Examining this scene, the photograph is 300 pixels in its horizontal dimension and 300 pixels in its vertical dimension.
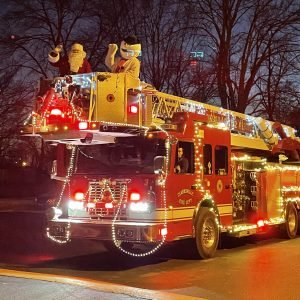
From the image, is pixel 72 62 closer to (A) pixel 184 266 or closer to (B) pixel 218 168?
(B) pixel 218 168

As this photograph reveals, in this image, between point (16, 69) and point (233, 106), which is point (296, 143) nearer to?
point (233, 106)

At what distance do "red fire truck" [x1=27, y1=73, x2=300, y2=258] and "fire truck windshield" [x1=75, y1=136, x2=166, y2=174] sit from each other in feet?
0.06

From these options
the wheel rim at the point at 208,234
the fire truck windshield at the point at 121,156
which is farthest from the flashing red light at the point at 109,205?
the wheel rim at the point at 208,234

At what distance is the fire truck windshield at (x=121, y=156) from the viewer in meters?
9.85

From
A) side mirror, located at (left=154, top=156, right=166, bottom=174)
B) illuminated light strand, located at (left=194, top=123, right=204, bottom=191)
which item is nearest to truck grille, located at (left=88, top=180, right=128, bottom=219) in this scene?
side mirror, located at (left=154, top=156, right=166, bottom=174)

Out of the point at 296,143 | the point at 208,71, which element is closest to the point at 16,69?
the point at 208,71

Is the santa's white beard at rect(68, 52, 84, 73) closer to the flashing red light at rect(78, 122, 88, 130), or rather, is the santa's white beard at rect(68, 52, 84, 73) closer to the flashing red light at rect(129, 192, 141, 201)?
the flashing red light at rect(78, 122, 88, 130)

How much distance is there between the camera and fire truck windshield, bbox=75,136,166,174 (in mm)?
9852

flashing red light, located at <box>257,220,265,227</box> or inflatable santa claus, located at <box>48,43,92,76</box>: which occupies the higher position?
inflatable santa claus, located at <box>48,43,92,76</box>

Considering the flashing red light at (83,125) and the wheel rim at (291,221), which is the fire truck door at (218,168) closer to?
the flashing red light at (83,125)

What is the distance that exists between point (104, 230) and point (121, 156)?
4.55 ft

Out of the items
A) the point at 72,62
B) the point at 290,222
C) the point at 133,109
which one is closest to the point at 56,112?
the point at 133,109

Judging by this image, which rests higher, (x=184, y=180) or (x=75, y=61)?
(x=75, y=61)

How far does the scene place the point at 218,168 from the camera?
37.7ft
